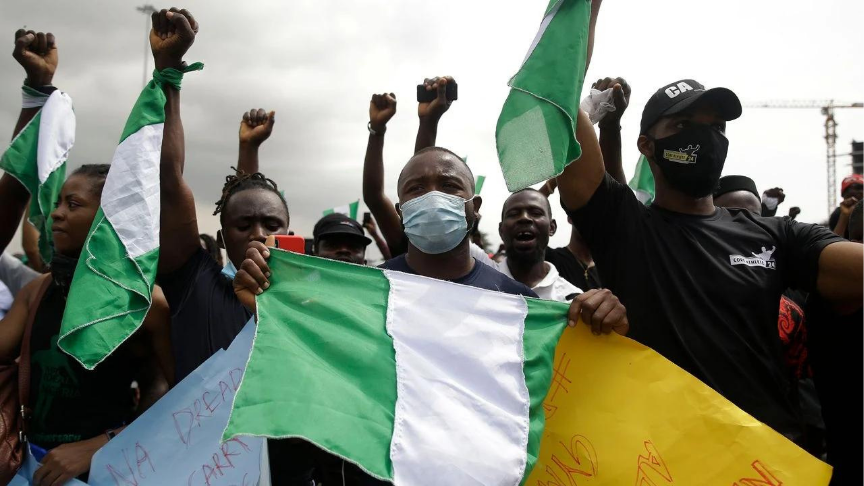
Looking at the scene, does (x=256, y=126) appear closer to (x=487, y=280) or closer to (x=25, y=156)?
(x=25, y=156)

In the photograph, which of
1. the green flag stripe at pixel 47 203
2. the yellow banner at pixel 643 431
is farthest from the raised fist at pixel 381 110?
the yellow banner at pixel 643 431

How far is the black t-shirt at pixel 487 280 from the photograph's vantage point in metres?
2.64

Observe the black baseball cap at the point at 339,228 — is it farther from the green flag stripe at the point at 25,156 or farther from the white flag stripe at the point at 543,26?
the white flag stripe at the point at 543,26

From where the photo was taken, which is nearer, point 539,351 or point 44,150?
point 539,351

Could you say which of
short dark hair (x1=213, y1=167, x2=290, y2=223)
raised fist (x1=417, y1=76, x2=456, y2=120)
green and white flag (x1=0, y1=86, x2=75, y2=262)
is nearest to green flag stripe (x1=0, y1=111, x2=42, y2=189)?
green and white flag (x1=0, y1=86, x2=75, y2=262)

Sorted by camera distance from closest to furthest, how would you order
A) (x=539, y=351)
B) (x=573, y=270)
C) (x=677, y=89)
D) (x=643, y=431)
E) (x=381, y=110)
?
1. (x=643, y=431)
2. (x=539, y=351)
3. (x=677, y=89)
4. (x=381, y=110)
5. (x=573, y=270)

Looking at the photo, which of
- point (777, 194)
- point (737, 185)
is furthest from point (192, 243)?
point (777, 194)

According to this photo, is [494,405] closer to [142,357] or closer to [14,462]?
→ [142,357]

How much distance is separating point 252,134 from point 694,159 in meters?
2.92

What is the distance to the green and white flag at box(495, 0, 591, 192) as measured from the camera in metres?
2.41

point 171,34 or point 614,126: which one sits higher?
point 171,34

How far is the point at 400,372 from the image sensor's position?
214cm

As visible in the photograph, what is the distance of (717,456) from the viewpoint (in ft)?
7.00

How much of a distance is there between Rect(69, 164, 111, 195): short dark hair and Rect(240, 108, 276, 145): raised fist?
49.3 inches
